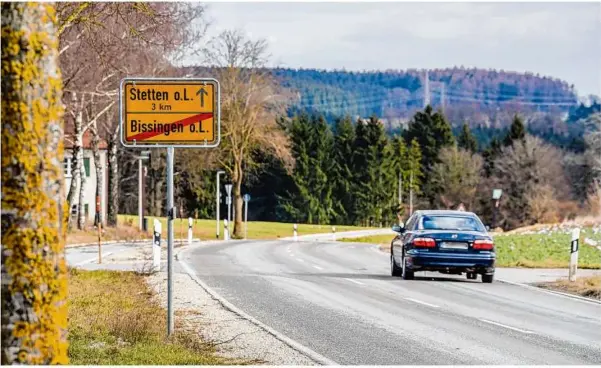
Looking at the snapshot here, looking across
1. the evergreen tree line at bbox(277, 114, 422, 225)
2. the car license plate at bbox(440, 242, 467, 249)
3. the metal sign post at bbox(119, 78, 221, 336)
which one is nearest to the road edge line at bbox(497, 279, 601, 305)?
the car license plate at bbox(440, 242, 467, 249)

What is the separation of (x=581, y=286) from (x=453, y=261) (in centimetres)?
254

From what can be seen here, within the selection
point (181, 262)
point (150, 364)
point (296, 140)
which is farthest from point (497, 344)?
point (296, 140)

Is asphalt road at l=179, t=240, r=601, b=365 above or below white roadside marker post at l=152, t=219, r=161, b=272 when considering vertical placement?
below

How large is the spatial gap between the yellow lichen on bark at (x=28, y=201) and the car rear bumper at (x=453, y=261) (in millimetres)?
17771

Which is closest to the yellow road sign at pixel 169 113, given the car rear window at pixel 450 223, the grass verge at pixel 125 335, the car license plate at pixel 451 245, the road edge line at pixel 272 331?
the grass verge at pixel 125 335

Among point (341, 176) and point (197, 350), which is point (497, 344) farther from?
point (341, 176)

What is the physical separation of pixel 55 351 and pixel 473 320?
35.3 feet

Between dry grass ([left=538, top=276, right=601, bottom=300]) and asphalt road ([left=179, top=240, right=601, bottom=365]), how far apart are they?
0.79 m

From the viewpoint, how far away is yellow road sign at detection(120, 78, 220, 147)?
12.8 metres

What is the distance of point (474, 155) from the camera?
123938mm

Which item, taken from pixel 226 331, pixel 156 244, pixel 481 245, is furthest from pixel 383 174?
pixel 226 331

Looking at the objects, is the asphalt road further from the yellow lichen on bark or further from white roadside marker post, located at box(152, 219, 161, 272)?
the yellow lichen on bark

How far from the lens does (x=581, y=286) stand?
22.7 meters

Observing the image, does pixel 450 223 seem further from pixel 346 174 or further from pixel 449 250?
pixel 346 174
